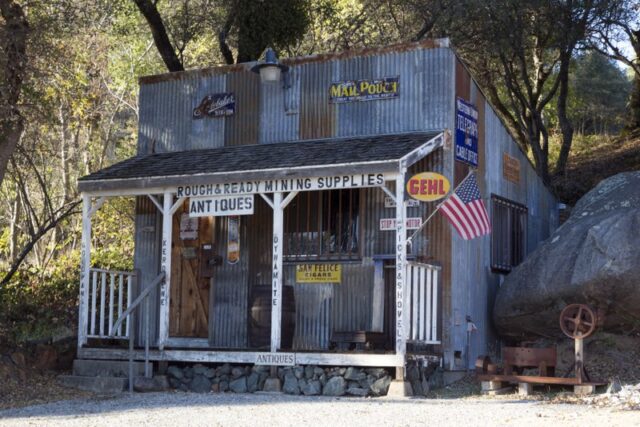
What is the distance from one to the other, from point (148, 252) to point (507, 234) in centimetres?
610

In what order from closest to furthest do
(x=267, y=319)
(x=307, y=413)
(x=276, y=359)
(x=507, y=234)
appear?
(x=307, y=413) < (x=276, y=359) < (x=267, y=319) < (x=507, y=234)

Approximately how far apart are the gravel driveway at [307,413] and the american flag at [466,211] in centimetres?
248

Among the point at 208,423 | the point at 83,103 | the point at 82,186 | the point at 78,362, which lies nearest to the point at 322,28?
the point at 83,103

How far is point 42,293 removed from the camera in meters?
21.7

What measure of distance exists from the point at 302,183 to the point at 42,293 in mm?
9701

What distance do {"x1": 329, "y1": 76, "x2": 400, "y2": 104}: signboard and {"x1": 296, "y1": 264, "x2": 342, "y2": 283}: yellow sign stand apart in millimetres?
2677

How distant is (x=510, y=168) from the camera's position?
677 inches

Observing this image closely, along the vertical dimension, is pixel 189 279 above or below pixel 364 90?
below

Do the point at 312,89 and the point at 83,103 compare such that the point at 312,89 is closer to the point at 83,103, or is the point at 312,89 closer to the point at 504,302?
the point at 504,302

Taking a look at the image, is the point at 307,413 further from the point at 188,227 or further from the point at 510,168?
the point at 510,168

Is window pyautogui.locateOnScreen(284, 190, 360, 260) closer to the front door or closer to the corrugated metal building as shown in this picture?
the corrugated metal building

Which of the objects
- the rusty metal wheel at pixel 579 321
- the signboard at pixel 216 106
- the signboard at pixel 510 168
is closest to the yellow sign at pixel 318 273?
the signboard at pixel 216 106

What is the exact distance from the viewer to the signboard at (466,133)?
15.2 meters

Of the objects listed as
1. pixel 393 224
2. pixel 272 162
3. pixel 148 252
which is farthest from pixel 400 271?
pixel 148 252
